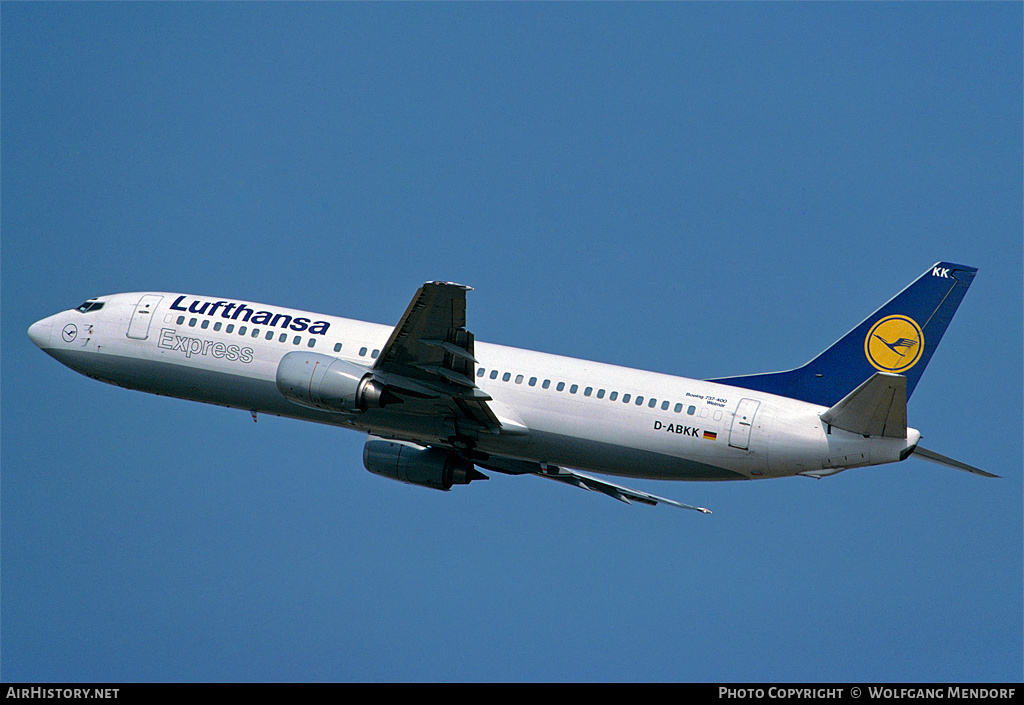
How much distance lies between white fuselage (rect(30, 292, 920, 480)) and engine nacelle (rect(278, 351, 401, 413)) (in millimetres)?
1795

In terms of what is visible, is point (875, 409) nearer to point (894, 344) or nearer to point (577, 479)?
point (894, 344)

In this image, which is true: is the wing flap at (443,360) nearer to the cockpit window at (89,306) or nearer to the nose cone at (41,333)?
the cockpit window at (89,306)

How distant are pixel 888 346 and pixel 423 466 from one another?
1521 centimetres

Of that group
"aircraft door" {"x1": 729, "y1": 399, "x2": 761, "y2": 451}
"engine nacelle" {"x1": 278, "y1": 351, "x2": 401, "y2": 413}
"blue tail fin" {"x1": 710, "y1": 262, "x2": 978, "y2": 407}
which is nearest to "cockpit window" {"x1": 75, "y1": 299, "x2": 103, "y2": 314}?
"engine nacelle" {"x1": 278, "y1": 351, "x2": 401, "y2": 413}

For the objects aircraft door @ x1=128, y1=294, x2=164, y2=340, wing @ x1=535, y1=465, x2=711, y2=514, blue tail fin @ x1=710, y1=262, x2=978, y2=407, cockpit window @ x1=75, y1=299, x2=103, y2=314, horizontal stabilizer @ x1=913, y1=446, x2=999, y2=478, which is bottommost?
horizontal stabilizer @ x1=913, y1=446, x2=999, y2=478

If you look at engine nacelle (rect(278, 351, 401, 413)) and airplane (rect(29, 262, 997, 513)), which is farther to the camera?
engine nacelle (rect(278, 351, 401, 413))

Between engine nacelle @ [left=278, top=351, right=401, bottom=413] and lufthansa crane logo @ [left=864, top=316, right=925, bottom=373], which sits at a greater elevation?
lufthansa crane logo @ [left=864, top=316, right=925, bottom=373]

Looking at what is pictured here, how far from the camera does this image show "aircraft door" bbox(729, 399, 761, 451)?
1425 inches

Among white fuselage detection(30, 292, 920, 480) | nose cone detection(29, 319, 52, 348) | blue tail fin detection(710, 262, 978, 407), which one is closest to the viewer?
white fuselage detection(30, 292, 920, 480)

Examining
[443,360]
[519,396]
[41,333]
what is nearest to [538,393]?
[519,396]

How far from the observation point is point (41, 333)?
144ft

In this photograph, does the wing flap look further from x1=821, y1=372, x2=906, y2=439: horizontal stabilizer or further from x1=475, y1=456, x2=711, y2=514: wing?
x1=821, y1=372, x2=906, y2=439: horizontal stabilizer

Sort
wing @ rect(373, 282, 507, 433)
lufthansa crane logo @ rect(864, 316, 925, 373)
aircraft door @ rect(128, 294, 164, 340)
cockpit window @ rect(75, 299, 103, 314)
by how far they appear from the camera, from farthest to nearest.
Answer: cockpit window @ rect(75, 299, 103, 314) < aircraft door @ rect(128, 294, 164, 340) < lufthansa crane logo @ rect(864, 316, 925, 373) < wing @ rect(373, 282, 507, 433)
